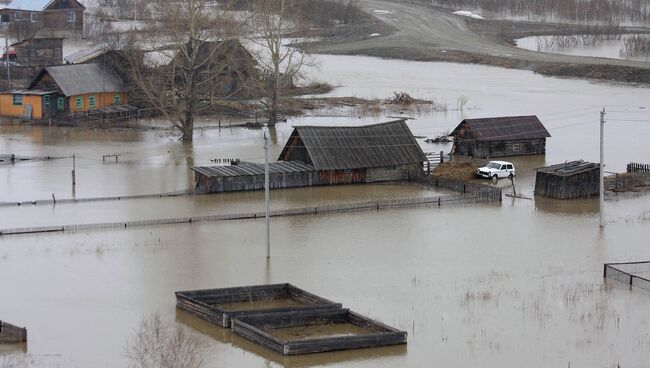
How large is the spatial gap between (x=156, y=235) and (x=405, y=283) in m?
6.66

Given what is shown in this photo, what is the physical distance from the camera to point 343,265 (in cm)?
2372

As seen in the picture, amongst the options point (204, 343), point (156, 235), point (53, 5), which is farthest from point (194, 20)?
point (53, 5)

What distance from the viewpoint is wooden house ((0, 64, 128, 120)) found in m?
45.2

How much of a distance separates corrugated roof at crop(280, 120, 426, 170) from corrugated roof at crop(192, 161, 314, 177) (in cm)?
53

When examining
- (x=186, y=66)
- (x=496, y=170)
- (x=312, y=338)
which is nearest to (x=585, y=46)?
(x=186, y=66)

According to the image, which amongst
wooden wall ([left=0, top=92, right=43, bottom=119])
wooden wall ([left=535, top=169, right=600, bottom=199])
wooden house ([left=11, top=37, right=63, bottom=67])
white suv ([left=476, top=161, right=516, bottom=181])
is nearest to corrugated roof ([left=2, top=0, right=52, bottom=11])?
wooden house ([left=11, top=37, right=63, bottom=67])

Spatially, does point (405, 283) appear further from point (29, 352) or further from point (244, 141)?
point (244, 141)

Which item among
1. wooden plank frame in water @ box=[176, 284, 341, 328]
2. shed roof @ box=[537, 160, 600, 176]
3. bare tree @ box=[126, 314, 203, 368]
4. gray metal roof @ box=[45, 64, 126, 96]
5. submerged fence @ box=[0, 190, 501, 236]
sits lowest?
bare tree @ box=[126, 314, 203, 368]

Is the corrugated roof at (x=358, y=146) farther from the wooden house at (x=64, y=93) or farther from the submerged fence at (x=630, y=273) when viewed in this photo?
the wooden house at (x=64, y=93)

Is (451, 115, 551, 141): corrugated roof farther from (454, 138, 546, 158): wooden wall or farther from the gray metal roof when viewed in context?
the gray metal roof

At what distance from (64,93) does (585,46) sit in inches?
1699

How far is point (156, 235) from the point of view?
26.2 metres

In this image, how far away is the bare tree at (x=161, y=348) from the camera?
1653 cm

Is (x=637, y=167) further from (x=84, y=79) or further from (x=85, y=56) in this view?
(x=85, y=56)
